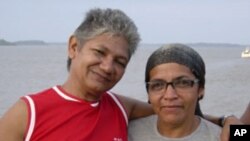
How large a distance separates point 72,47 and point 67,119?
550 millimetres

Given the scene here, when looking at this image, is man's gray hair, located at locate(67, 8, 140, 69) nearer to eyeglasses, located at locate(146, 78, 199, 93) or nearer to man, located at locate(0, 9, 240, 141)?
man, located at locate(0, 9, 240, 141)

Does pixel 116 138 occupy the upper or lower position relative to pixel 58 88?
lower

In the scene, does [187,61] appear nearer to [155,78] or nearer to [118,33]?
[155,78]

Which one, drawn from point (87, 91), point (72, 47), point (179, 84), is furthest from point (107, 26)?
point (179, 84)

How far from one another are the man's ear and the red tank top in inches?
10.4

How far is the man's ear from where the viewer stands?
3.38 m

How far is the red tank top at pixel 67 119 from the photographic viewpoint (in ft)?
10.2

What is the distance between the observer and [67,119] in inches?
127

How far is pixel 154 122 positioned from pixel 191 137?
35cm

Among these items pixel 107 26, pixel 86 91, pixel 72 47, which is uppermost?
pixel 107 26

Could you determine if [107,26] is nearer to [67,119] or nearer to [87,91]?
[87,91]

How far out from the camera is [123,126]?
355 centimetres

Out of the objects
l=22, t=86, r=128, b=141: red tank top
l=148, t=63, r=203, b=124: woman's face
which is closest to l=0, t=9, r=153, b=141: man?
l=22, t=86, r=128, b=141: red tank top

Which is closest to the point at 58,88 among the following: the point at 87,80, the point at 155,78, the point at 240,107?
the point at 87,80
